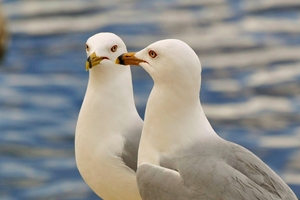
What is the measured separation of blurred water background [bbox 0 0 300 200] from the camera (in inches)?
502

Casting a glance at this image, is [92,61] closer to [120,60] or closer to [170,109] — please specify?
[120,60]

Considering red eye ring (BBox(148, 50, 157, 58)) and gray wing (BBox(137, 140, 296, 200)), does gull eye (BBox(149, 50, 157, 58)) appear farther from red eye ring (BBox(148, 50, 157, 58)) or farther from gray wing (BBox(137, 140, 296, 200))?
gray wing (BBox(137, 140, 296, 200))

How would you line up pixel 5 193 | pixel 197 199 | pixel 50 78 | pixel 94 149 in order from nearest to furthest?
pixel 197 199
pixel 94 149
pixel 5 193
pixel 50 78

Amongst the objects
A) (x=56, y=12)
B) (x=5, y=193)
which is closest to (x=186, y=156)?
(x=5, y=193)

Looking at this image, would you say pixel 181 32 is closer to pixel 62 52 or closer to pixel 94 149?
pixel 62 52

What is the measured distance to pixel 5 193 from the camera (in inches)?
488

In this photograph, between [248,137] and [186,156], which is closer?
[186,156]

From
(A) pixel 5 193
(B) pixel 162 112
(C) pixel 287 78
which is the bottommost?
(A) pixel 5 193

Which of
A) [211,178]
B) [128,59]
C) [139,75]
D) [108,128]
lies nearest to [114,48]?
[128,59]

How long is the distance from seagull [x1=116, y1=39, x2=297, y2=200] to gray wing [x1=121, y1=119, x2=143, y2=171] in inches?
18.6

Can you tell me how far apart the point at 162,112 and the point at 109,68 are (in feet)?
2.09

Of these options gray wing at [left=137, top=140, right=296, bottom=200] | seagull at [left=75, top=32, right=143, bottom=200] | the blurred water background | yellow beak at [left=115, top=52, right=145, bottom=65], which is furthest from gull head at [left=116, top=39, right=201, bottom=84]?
the blurred water background

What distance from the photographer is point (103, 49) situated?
4.75 metres

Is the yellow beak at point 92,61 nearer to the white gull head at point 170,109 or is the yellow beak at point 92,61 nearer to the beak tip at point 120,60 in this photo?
the beak tip at point 120,60
